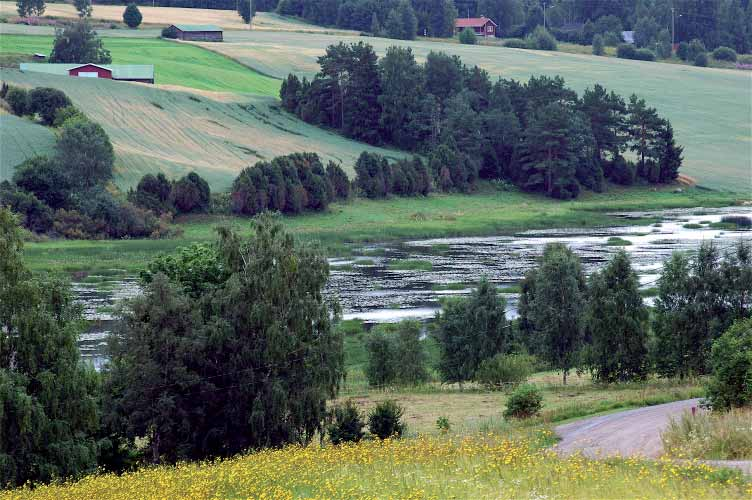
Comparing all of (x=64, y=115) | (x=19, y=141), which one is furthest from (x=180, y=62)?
(x=19, y=141)

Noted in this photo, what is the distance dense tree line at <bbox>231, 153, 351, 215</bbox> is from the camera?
98.0 meters

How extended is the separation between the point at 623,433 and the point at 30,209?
68842 millimetres

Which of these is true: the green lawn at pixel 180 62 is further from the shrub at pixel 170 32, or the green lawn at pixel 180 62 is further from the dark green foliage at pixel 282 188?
the dark green foliage at pixel 282 188

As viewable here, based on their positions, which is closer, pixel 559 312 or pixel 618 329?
pixel 618 329

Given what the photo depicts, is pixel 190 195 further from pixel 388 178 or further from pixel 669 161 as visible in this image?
pixel 669 161

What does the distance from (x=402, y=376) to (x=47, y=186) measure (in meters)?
53.0

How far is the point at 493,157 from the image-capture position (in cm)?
13100

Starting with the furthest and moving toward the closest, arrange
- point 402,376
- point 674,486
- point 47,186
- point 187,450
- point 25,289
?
1. point 47,186
2. point 402,376
3. point 187,450
4. point 25,289
5. point 674,486

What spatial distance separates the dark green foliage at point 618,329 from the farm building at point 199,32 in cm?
14538

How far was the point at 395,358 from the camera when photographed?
46688 millimetres

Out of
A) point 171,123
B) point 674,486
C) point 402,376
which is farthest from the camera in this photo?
point 171,123

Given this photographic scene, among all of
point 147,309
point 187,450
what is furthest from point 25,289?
point 187,450

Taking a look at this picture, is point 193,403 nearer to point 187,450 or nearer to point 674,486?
point 187,450

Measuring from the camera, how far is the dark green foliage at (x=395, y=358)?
46.4 meters
